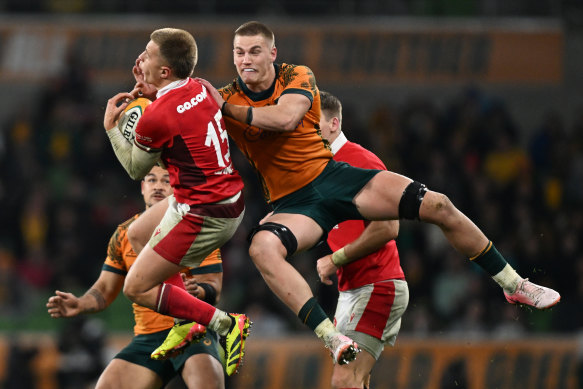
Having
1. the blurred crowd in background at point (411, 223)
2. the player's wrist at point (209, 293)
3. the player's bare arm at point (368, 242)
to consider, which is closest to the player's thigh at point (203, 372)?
the player's wrist at point (209, 293)

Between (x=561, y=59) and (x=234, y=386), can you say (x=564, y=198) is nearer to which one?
(x=561, y=59)

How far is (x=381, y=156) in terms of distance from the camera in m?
14.1

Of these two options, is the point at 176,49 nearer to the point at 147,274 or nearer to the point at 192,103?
the point at 192,103

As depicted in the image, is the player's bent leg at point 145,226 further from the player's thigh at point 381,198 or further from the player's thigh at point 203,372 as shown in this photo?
the player's thigh at point 381,198

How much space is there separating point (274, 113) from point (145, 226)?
4.00 ft

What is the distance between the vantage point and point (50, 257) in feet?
42.7

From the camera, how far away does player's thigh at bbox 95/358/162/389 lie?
655cm

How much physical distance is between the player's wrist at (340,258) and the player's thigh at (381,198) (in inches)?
25.3

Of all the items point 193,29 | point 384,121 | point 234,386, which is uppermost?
point 193,29

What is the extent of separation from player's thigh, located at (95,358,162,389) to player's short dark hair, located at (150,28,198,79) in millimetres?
2115

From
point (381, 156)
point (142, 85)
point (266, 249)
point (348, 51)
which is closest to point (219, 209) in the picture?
point (266, 249)

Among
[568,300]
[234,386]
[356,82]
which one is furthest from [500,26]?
[234,386]

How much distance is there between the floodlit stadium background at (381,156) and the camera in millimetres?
11172

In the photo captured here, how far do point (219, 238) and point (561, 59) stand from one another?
11.4m
